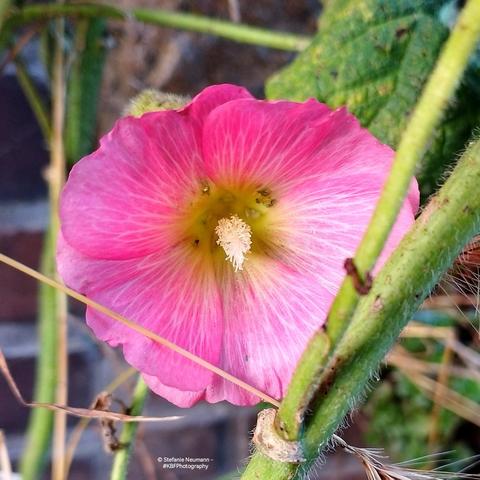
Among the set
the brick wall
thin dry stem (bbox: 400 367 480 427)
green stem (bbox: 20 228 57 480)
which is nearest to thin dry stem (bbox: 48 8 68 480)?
green stem (bbox: 20 228 57 480)

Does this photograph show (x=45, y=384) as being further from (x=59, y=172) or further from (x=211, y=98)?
(x=211, y=98)

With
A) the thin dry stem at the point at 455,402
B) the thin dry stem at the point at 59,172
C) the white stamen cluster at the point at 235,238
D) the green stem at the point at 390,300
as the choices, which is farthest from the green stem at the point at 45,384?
the thin dry stem at the point at 455,402

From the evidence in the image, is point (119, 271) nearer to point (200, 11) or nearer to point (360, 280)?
point (360, 280)

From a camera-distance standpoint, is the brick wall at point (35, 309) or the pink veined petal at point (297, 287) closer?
the pink veined petal at point (297, 287)

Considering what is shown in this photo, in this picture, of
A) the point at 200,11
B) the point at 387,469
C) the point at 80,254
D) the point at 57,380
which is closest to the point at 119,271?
the point at 80,254

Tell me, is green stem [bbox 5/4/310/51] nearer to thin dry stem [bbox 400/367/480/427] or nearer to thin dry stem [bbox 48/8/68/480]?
thin dry stem [bbox 48/8/68/480]

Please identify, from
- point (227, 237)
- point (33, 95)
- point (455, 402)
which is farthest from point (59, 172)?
point (455, 402)

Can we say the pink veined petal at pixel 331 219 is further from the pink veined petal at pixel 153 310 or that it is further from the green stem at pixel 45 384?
the green stem at pixel 45 384

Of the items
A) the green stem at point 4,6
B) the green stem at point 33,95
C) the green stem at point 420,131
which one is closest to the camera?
the green stem at point 420,131

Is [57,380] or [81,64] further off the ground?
[81,64]
